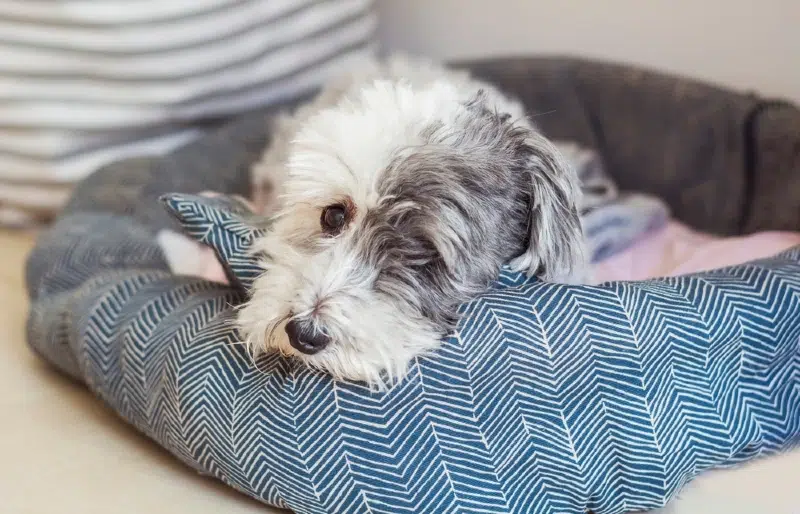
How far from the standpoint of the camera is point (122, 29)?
2611 mm

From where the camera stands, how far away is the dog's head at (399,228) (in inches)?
56.9

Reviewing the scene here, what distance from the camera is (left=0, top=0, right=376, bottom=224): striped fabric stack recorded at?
262cm

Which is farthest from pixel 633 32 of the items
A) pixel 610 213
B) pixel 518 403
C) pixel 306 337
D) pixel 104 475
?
pixel 104 475

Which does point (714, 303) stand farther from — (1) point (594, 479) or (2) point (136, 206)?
(2) point (136, 206)

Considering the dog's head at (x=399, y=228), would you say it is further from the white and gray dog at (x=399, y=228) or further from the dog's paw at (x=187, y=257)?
the dog's paw at (x=187, y=257)

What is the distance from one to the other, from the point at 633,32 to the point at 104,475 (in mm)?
2171

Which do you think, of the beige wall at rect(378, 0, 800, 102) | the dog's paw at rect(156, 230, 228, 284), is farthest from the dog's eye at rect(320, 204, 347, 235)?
the beige wall at rect(378, 0, 800, 102)

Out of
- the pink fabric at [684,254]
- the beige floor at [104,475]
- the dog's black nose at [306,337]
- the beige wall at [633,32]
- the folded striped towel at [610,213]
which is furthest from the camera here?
the beige wall at [633,32]

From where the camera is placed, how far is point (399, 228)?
154 cm

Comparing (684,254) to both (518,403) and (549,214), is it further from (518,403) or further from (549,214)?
(518,403)

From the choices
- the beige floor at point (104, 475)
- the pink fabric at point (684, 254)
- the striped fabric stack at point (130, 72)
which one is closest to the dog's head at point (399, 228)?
the beige floor at point (104, 475)

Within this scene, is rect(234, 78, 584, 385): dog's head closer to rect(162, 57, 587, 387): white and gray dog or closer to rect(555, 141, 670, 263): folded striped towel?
rect(162, 57, 587, 387): white and gray dog

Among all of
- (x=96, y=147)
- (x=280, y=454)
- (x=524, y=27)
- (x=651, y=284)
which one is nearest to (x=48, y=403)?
(x=280, y=454)

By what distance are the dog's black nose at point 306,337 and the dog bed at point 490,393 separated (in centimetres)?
7
